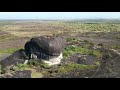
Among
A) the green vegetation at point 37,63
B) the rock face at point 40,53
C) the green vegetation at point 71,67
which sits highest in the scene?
the rock face at point 40,53

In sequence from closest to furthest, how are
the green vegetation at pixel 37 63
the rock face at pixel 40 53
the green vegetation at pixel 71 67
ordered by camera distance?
the green vegetation at pixel 71 67, the green vegetation at pixel 37 63, the rock face at pixel 40 53

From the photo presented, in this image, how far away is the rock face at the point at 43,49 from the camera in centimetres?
1398

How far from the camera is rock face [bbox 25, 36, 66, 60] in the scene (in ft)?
45.9

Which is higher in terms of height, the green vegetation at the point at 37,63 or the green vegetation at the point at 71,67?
the green vegetation at the point at 37,63

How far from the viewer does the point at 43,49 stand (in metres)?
14.1

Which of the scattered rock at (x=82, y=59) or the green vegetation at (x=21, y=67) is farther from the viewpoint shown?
the scattered rock at (x=82, y=59)

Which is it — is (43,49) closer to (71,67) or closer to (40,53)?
(40,53)

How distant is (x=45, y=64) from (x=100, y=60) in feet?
14.2

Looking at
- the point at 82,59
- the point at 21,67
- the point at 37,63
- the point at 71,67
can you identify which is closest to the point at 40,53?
the point at 37,63

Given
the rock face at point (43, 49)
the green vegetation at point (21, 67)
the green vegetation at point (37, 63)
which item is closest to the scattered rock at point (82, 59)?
the rock face at point (43, 49)

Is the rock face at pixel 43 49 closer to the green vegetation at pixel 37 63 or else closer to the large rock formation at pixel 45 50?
the large rock formation at pixel 45 50
